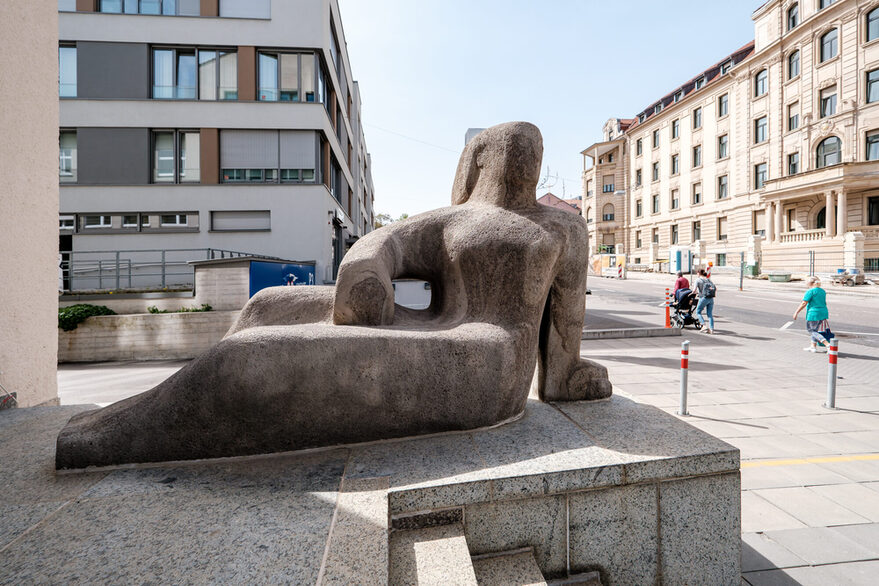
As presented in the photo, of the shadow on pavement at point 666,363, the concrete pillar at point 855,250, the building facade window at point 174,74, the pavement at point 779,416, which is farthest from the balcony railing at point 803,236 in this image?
the building facade window at point 174,74

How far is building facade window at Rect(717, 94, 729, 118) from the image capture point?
33.6 m

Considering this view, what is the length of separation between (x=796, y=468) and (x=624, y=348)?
577cm

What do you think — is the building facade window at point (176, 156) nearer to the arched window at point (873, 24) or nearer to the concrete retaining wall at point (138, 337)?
the concrete retaining wall at point (138, 337)

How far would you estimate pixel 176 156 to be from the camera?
1530cm

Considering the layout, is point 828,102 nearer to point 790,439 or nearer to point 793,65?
point 793,65

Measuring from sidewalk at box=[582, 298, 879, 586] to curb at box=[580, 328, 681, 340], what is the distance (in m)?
1.34

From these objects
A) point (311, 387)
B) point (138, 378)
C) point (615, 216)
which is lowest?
point (138, 378)

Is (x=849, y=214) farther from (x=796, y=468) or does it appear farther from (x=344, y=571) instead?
(x=344, y=571)

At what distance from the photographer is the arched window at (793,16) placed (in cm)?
2775

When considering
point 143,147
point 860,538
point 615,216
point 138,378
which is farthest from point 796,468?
point 615,216

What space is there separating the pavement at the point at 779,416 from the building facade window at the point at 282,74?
33.8 feet

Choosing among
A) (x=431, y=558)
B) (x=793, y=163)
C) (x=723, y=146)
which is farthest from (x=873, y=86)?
(x=431, y=558)

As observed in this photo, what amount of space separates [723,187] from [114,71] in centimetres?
3807

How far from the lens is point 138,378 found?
308 inches
